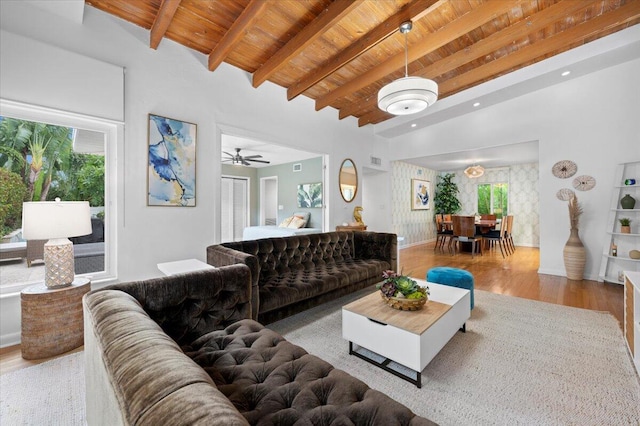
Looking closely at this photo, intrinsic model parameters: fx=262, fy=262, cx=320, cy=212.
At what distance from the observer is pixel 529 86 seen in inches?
178

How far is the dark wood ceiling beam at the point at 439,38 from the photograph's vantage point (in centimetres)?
262

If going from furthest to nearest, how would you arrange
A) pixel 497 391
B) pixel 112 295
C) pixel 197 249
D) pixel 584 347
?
pixel 197 249 → pixel 584 347 → pixel 497 391 → pixel 112 295

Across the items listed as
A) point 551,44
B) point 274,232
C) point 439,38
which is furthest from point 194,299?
point 551,44

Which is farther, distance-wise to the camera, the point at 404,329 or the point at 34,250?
the point at 34,250

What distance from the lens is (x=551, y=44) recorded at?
3430 millimetres

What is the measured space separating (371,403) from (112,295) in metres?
1.24

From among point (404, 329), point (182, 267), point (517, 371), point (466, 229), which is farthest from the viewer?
point (466, 229)

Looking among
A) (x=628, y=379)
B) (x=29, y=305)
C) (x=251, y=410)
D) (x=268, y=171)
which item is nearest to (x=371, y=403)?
(x=251, y=410)

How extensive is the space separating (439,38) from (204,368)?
3.83 meters

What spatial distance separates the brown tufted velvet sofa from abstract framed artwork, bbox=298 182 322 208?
195 inches

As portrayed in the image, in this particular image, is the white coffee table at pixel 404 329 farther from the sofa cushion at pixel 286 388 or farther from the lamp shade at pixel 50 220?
the lamp shade at pixel 50 220

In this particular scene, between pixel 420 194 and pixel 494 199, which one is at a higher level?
pixel 420 194

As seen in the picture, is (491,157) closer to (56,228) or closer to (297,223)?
(297,223)

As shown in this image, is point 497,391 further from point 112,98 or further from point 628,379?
point 112,98
